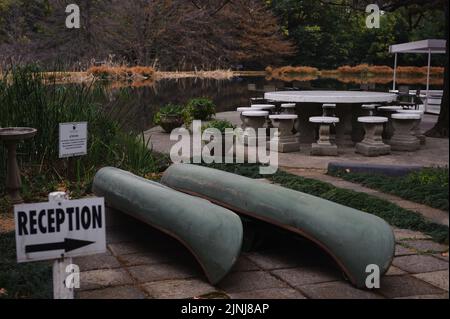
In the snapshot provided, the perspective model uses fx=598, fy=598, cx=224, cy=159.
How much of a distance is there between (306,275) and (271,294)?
46 cm

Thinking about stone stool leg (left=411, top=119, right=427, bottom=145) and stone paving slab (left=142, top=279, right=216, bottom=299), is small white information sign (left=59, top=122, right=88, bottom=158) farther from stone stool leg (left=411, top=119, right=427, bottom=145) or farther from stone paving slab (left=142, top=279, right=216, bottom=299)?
stone stool leg (left=411, top=119, right=427, bottom=145)

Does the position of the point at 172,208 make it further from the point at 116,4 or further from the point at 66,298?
the point at 116,4

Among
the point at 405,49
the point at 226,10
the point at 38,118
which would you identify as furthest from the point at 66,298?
the point at 226,10

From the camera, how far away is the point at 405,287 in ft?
13.0

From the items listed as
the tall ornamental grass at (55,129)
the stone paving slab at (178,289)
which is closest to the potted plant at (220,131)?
the tall ornamental grass at (55,129)

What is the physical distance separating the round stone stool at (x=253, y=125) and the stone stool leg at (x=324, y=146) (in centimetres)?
128

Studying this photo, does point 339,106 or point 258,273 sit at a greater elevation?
point 339,106

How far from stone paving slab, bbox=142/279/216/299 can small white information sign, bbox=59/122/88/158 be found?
291 cm

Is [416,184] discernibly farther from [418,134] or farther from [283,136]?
[418,134]

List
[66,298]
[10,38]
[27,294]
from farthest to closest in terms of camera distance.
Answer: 1. [10,38]
2. [27,294]
3. [66,298]

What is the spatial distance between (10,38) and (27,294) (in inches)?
1595

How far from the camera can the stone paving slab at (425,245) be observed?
15.8ft

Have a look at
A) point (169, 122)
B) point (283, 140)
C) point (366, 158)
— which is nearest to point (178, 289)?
point (366, 158)

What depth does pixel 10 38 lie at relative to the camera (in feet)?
134
